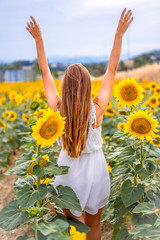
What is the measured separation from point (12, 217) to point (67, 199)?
0.34 metres

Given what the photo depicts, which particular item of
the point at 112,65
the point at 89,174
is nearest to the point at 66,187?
the point at 89,174

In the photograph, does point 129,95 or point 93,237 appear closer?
point 93,237

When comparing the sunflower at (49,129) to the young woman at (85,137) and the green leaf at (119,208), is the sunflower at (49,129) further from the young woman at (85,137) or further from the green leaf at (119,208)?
the green leaf at (119,208)

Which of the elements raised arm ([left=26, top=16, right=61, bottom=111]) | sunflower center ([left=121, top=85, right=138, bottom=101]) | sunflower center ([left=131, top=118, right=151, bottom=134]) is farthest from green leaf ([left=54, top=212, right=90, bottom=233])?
sunflower center ([left=121, top=85, right=138, bottom=101])

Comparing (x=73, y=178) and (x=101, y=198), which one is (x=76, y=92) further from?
(x=101, y=198)

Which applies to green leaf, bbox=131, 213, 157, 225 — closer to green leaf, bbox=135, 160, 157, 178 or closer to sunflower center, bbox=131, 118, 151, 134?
green leaf, bbox=135, 160, 157, 178

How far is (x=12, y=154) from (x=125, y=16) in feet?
11.5

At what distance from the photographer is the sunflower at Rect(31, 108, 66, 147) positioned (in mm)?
1684

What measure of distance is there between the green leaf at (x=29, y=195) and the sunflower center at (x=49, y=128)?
343 mm

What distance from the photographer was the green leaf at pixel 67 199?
176cm

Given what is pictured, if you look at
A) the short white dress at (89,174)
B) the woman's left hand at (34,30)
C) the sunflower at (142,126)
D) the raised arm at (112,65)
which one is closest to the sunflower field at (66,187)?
the sunflower at (142,126)

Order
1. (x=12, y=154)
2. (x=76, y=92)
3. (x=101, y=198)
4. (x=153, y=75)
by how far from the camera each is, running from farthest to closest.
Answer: (x=153, y=75) < (x=12, y=154) < (x=101, y=198) < (x=76, y=92)

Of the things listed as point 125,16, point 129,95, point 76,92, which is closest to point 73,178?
point 76,92

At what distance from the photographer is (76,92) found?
1.97 m
